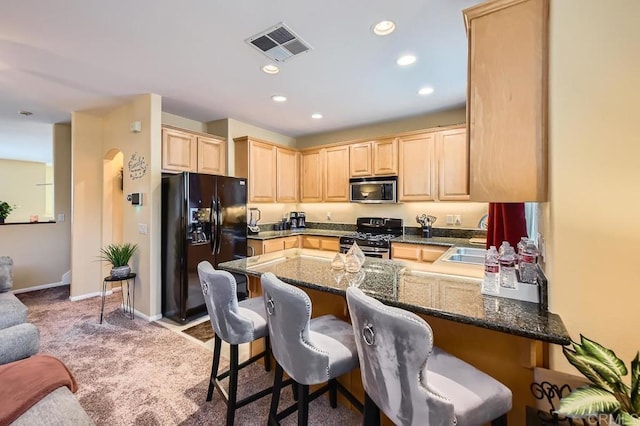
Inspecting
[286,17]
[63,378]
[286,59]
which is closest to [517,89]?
[286,17]

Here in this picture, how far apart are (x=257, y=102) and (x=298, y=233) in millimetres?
2161

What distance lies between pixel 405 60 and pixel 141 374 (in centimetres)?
354

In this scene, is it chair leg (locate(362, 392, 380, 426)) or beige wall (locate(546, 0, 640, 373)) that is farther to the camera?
chair leg (locate(362, 392, 380, 426))

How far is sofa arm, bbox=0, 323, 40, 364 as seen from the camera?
5.56ft

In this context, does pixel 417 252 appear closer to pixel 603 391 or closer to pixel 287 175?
pixel 287 175

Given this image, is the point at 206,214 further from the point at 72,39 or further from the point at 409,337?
the point at 409,337

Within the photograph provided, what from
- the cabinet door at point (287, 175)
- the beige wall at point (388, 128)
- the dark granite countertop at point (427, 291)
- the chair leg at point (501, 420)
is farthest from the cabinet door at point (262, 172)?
the chair leg at point (501, 420)

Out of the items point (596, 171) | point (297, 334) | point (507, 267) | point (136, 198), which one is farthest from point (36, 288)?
point (596, 171)

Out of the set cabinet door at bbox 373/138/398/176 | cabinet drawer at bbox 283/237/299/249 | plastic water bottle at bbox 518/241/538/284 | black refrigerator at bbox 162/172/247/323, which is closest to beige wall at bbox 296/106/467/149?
cabinet door at bbox 373/138/398/176

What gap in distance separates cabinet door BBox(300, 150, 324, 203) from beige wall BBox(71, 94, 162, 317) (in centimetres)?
240

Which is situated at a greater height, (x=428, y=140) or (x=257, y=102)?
(x=257, y=102)

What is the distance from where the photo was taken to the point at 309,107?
3.82m

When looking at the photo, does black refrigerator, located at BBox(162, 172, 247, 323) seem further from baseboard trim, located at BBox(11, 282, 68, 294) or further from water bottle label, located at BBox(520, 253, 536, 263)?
water bottle label, located at BBox(520, 253, 536, 263)

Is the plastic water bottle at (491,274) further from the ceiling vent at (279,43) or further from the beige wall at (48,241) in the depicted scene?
the beige wall at (48,241)
